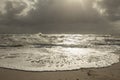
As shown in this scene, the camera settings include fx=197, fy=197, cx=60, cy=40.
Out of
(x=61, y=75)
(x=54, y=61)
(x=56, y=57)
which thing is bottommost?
(x=61, y=75)

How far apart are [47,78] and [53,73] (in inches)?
41.7

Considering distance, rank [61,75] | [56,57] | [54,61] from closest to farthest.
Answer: [61,75] < [54,61] < [56,57]

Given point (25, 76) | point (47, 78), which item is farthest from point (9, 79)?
point (47, 78)

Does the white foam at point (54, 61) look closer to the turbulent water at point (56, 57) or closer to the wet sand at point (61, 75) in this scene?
the turbulent water at point (56, 57)

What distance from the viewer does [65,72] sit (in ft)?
36.4

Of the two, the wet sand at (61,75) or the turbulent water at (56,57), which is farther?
the turbulent water at (56,57)

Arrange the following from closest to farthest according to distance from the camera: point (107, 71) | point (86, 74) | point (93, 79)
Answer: point (93, 79) < point (86, 74) < point (107, 71)

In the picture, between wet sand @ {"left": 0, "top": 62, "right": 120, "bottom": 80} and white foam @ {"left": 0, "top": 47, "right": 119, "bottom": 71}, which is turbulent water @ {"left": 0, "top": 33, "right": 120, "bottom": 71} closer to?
white foam @ {"left": 0, "top": 47, "right": 119, "bottom": 71}

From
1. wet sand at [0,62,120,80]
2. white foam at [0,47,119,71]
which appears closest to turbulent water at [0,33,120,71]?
white foam at [0,47,119,71]

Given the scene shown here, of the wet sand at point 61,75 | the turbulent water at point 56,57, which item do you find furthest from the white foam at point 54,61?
the wet sand at point 61,75

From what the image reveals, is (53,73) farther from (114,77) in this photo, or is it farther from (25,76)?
(114,77)

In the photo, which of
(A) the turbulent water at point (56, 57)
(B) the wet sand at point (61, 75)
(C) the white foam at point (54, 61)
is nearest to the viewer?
(B) the wet sand at point (61, 75)

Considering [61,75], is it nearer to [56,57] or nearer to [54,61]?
[54,61]

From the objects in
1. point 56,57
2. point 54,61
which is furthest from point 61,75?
point 56,57
